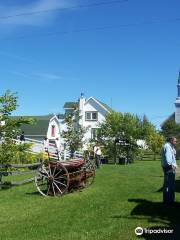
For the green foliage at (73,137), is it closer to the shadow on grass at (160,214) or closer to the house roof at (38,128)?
the house roof at (38,128)

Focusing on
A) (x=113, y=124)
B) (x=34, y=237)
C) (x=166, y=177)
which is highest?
(x=113, y=124)

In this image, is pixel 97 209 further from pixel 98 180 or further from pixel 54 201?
pixel 98 180

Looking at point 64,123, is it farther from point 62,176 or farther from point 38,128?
point 62,176

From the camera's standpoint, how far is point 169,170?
14273mm

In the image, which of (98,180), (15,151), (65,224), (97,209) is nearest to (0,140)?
(15,151)

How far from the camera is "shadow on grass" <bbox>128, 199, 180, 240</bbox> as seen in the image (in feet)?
33.6

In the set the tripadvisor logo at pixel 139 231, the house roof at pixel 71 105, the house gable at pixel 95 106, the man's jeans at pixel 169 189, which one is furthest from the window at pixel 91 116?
the tripadvisor logo at pixel 139 231

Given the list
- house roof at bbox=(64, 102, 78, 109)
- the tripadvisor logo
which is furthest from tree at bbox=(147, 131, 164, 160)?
the tripadvisor logo

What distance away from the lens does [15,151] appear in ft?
64.2

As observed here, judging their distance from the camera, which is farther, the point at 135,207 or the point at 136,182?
the point at 136,182

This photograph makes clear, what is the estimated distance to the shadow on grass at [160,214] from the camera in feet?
33.6

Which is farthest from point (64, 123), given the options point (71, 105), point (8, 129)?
point (8, 129)

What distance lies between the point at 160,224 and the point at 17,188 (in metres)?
9.35

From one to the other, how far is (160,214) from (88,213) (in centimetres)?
180
